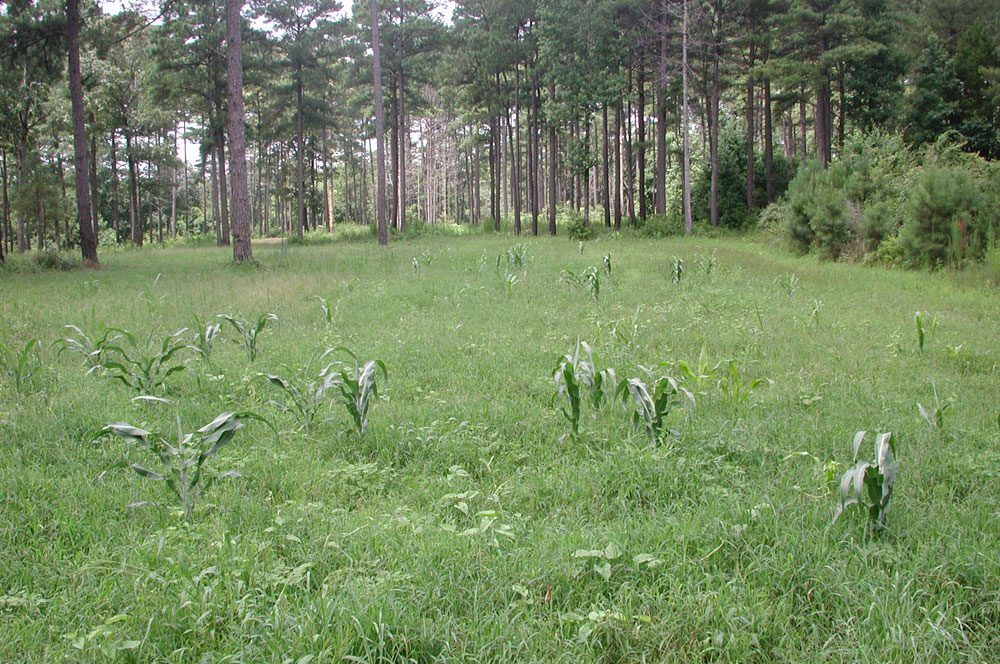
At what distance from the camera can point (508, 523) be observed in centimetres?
301

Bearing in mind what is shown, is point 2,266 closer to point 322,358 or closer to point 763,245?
point 322,358

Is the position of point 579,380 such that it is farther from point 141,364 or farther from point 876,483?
point 141,364

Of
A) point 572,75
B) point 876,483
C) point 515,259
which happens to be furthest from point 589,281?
point 572,75

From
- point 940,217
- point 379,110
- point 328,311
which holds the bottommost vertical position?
point 328,311

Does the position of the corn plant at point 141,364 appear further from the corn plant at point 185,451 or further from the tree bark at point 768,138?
the tree bark at point 768,138

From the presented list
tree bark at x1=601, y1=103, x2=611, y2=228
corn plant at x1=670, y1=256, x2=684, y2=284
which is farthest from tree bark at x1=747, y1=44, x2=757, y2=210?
corn plant at x1=670, y1=256, x2=684, y2=284

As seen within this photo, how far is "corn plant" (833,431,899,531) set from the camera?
8.79 ft

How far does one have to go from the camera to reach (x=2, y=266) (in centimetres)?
1681

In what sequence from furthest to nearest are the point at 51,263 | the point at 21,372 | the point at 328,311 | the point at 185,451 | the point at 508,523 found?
the point at 51,263
the point at 328,311
the point at 21,372
the point at 185,451
the point at 508,523

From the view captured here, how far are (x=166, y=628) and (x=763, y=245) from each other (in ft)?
70.8

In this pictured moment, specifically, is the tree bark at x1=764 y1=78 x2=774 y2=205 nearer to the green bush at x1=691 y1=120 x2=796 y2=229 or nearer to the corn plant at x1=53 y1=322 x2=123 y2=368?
the green bush at x1=691 y1=120 x2=796 y2=229

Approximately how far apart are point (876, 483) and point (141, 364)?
4.87 m

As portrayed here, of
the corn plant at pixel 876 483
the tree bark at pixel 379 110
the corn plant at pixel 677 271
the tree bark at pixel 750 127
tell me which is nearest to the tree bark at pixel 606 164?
the tree bark at pixel 750 127

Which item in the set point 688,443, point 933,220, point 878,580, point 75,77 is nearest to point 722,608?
point 878,580
